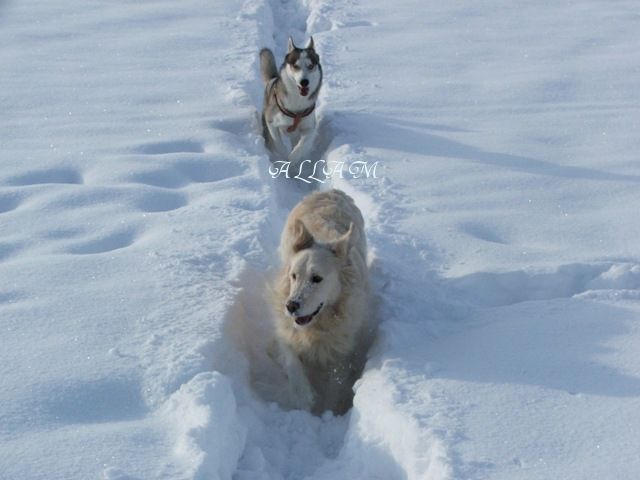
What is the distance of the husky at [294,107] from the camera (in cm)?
833

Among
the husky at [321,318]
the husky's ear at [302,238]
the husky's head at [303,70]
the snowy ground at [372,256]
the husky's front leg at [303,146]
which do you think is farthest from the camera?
the husky's head at [303,70]

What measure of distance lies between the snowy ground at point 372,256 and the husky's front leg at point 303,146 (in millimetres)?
184

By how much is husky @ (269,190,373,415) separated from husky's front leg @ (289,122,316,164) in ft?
9.51

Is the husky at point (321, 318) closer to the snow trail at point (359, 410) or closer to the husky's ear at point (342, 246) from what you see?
the husky's ear at point (342, 246)

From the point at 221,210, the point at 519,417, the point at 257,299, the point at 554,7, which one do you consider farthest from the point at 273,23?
the point at 519,417

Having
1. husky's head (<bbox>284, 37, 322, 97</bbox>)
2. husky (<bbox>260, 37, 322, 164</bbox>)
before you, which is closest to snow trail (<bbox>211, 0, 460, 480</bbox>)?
husky (<bbox>260, 37, 322, 164</bbox>)

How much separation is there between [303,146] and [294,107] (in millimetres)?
420

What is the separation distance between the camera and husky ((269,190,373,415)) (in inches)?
193

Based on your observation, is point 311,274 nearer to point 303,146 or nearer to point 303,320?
point 303,320

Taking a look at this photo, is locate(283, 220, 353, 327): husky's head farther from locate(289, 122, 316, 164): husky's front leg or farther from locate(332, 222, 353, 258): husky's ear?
locate(289, 122, 316, 164): husky's front leg

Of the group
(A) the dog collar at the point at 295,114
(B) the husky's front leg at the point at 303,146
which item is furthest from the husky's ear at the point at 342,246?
(A) the dog collar at the point at 295,114

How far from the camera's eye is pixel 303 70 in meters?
8.55

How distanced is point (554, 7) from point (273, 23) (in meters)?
4.30

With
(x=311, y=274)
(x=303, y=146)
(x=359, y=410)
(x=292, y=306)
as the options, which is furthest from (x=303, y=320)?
(x=303, y=146)
